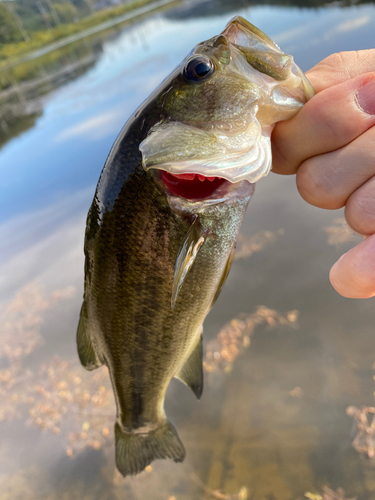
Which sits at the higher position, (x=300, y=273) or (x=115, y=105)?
(x=115, y=105)

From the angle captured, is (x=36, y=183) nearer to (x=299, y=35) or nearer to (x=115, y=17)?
(x=299, y=35)

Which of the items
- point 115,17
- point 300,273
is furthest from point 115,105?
point 115,17

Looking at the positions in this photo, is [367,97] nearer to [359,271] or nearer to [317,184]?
[317,184]

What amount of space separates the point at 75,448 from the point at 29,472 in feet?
1.74

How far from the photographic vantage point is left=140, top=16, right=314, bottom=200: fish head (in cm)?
118

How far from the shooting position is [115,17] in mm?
47719

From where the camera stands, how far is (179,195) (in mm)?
1305

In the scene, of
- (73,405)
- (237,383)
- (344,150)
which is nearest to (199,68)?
(344,150)

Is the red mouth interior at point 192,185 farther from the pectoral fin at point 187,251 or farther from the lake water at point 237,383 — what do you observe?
Result: the lake water at point 237,383

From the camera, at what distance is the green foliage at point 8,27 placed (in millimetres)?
45562

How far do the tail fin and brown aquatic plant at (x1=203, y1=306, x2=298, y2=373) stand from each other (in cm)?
159

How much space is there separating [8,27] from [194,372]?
6112 cm

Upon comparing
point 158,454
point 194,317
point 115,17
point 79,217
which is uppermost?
point 115,17

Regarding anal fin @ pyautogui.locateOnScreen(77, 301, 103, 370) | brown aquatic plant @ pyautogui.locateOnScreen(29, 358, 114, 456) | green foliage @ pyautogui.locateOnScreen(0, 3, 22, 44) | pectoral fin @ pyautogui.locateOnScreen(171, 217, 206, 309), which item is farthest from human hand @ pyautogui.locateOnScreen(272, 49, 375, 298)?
green foliage @ pyautogui.locateOnScreen(0, 3, 22, 44)
